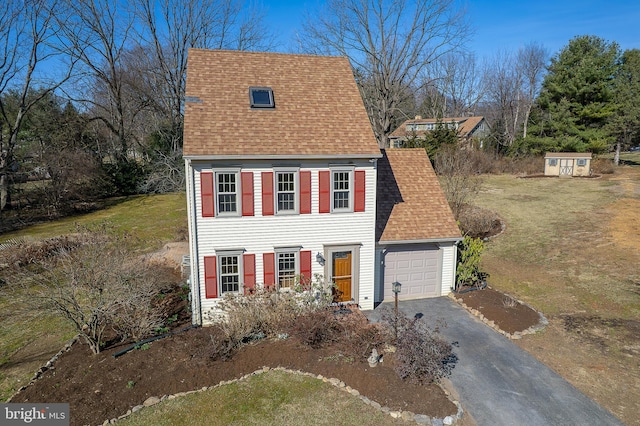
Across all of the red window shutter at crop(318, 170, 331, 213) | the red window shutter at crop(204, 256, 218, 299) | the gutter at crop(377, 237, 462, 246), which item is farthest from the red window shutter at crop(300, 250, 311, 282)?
the red window shutter at crop(204, 256, 218, 299)

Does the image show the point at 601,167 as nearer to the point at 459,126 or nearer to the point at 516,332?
the point at 459,126

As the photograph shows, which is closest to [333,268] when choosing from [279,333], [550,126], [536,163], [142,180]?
[279,333]

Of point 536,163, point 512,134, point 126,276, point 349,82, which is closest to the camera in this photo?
point 126,276

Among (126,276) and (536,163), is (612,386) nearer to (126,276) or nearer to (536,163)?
(126,276)

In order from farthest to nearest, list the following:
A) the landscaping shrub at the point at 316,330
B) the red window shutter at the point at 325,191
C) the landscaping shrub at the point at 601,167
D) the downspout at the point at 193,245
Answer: the landscaping shrub at the point at 601,167 < the red window shutter at the point at 325,191 < the downspout at the point at 193,245 < the landscaping shrub at the point at 316,330

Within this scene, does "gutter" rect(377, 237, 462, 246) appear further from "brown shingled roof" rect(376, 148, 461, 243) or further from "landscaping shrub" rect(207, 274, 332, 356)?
"landscaping shrub" rect(207, 274, 332, 356)

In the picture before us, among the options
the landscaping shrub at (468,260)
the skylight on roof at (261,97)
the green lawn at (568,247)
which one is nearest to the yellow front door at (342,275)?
the landscaping shrub at (468,260)

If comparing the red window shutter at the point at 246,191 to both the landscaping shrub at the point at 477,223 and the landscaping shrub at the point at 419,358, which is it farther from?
the landscaping shrub at the point at 477,223
